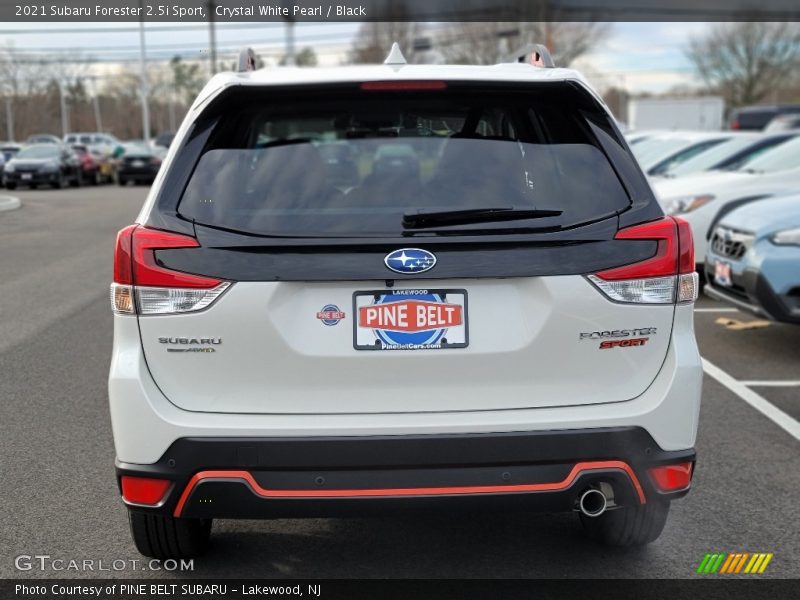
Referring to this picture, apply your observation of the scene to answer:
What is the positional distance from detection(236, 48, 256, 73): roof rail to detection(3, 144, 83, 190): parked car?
32.7 meters

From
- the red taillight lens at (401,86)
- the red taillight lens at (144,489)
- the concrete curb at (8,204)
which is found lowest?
the concrete curb at (8,204)

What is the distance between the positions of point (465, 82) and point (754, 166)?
9484 mm

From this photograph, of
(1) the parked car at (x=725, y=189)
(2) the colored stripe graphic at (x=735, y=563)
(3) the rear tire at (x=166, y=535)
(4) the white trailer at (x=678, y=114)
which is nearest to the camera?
(3) the rear tire at (x=166, y=535)

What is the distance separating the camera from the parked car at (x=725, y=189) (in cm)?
1081

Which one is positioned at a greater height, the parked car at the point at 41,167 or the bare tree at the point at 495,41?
the bare tree at the point at 495,41

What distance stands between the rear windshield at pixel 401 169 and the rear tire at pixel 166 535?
1160 millimetres

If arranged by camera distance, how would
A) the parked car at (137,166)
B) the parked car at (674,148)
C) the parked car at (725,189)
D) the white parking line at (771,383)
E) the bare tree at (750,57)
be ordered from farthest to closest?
1. the bare tree at (750,57)
2. the parked car at (137,166)
3. the parked car at (674,148)
4. the parked car at (725,189)
5. the white parking line at (771,383)

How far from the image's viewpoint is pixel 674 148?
1692 centimetres

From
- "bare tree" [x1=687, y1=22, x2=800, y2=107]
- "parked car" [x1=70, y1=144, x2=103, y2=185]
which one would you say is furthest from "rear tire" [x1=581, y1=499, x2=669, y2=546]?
"bare tree" [x1=687, y1=22, x2=800, y2=107]

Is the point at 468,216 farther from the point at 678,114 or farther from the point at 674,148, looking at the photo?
the point at 678,114

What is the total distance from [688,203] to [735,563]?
7.80 metres

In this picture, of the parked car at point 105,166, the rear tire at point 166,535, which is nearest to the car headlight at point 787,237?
the rear tire at point 166,535

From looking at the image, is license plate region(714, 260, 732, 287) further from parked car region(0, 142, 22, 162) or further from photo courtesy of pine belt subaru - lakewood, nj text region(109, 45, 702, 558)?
parked car region(0, 142, 22, 162)

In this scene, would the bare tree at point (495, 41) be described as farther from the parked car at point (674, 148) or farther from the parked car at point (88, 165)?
the parked car at point (674, 148)
